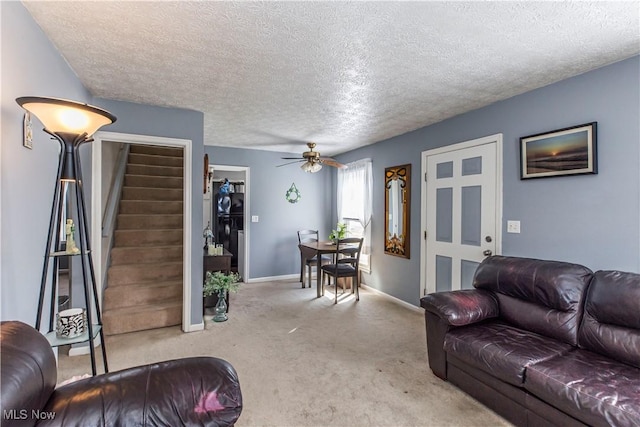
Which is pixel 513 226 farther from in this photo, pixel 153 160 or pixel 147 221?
pixel 153 160

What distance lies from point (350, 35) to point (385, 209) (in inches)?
125

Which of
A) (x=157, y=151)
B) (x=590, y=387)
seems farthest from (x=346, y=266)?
(x=157, y=151)

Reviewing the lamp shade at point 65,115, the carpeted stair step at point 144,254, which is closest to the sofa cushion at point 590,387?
the lamp shade at point 65,115

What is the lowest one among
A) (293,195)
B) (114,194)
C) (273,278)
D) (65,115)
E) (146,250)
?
(273,278)

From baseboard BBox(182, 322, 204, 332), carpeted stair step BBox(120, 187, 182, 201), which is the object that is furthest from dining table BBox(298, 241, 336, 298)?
carpeted stair step BBox(120, 187, 182, 201)

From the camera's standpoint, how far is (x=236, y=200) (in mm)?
6117

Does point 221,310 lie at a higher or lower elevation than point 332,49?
lower

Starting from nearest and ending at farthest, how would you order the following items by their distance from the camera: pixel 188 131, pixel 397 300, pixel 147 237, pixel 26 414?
1. pixel 26 414
2. pixel 188 131
3. pixel 147 237
4. pixel 397 300

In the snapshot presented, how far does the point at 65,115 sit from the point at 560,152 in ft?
11.1

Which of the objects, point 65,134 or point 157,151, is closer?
point 65,134

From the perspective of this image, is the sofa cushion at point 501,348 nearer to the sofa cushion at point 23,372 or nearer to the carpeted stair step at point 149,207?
the sofa cushion at point 23,372

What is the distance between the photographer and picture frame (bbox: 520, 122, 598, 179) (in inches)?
94.4

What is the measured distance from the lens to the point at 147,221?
14.3ft

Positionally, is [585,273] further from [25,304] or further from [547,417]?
[25,304]
